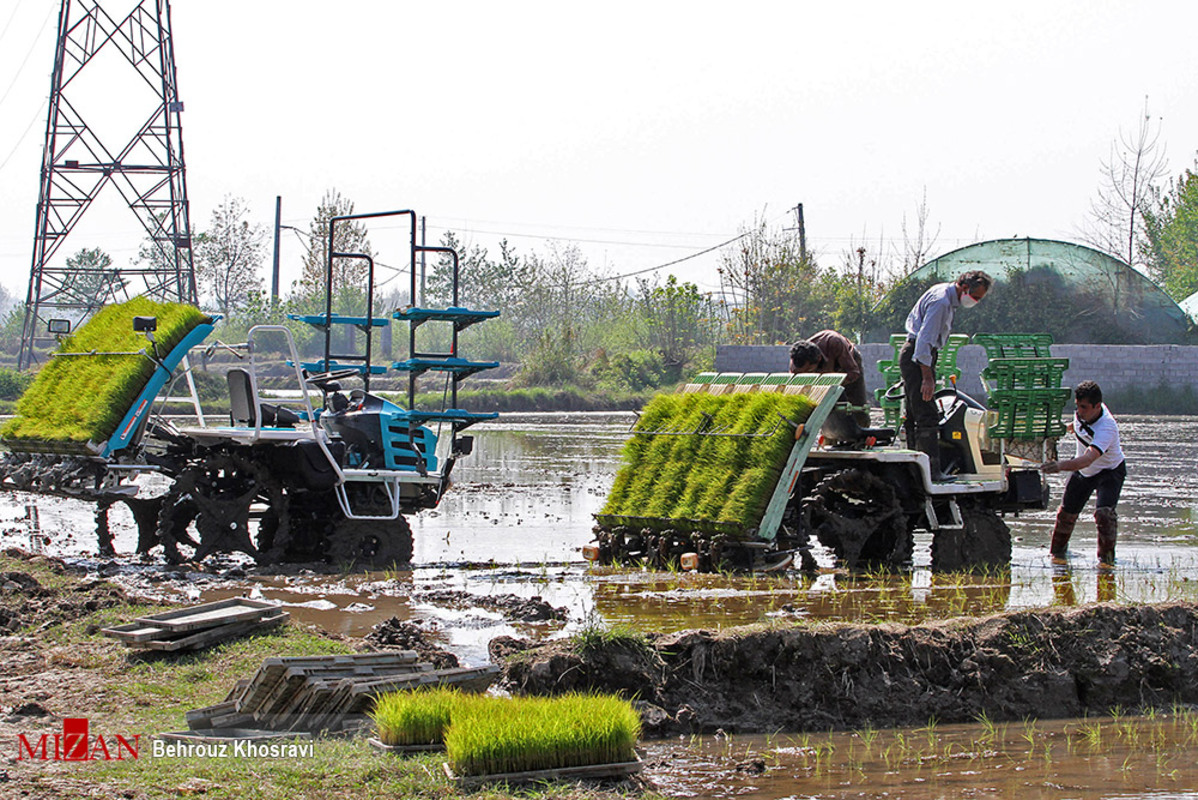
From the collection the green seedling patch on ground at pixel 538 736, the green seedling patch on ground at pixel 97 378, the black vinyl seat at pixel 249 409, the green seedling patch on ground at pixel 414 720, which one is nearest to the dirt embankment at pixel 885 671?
the green seedling patch on ground at pixel 538 736

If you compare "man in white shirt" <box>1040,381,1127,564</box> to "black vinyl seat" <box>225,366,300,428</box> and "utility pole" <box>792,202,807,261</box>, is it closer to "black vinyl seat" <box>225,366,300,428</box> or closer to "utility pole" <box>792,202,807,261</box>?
"black vinyl seat" <box>225,366,300,428</box>

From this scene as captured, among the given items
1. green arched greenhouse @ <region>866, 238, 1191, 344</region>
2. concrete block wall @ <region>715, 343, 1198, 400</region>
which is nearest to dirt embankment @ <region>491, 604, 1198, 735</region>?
concrete block wall @ <region>715, 343, 1198, 400</region>

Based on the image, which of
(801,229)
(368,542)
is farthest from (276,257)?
(368,542)

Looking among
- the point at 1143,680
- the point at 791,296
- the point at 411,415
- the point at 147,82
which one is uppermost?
the point at 147,82

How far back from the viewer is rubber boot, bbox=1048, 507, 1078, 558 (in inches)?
490

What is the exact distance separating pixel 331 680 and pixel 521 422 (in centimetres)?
3098

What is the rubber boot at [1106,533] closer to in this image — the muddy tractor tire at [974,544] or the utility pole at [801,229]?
the muddy tractor tire at [974,544]

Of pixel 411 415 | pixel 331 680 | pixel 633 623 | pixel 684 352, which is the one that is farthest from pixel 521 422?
pixel 331 680

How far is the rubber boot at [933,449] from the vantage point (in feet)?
39.2

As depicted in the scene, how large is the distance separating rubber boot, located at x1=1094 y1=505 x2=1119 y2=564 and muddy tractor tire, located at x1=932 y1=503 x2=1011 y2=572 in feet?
2.68

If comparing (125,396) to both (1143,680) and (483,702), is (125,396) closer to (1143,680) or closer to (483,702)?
(483,702)

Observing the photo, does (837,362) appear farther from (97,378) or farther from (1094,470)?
(97,378)

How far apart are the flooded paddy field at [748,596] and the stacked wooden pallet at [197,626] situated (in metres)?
0.73

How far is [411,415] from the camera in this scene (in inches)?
480
